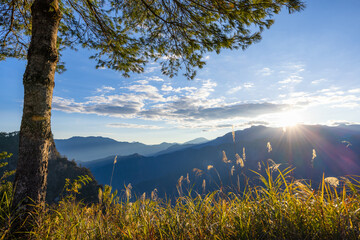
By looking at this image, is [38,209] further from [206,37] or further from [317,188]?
[206,37]

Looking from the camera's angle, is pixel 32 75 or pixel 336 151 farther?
pixel 336 151

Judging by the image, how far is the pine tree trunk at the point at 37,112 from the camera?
3055 millimetres

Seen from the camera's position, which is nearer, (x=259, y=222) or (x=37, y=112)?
(x=259, y=222)

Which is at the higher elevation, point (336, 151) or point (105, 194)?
point (105, 194)

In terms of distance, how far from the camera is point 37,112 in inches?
→ 127

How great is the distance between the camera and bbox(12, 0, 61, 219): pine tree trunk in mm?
3055

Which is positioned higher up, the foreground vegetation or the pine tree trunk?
the pine tree trunk

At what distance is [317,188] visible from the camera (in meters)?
2.88

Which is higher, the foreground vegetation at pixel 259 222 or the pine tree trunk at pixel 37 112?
the pine tree trunk at pixel 37 112

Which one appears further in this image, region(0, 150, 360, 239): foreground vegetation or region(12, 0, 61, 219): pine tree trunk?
region(12, 0, 61, 219): pine tree trunk

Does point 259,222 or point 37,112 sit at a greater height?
point 37,112

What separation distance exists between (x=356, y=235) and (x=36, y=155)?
451cm

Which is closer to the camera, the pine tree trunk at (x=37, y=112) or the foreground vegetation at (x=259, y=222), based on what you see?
the foreground vegetation at (x=259, y=222)

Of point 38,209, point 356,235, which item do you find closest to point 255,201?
point 356,235
